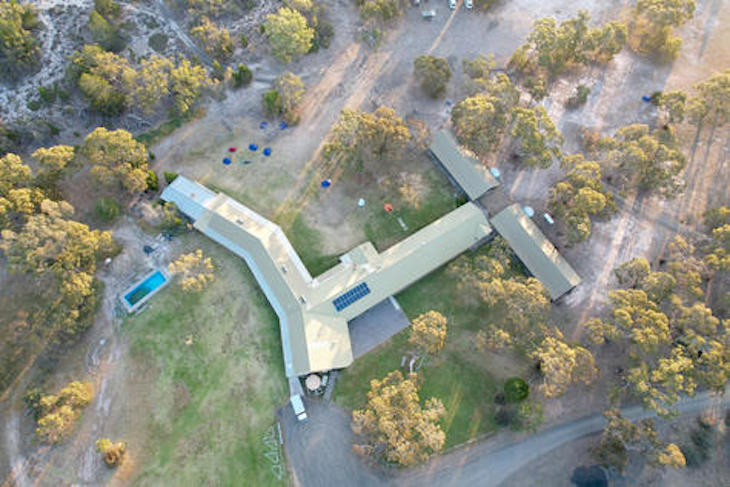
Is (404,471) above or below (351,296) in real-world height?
below

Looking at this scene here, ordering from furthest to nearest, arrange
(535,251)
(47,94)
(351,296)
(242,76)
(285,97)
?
(242,76) < (285,97) < (47,94) < (535,251) < (351,296)

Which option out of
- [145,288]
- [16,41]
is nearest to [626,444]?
[145,288]

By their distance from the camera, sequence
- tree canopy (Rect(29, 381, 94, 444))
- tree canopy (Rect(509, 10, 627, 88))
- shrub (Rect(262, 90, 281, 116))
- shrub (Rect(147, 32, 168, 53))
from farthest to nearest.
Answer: shrub (Rect(147, 32, 168, 53)) → tree canopy (Rect(509, 10, 627, 88)) → shrub (Rect(262, 90, 281, 116)) → tree canopy (Rect(29, 381, 94, 444))

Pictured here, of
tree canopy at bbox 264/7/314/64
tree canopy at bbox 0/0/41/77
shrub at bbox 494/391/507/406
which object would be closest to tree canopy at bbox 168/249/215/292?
tree canopy at bbox 264/7/314/64

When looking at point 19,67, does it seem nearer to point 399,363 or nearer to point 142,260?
point 142,260

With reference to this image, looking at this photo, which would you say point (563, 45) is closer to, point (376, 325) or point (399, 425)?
point (376, 325)

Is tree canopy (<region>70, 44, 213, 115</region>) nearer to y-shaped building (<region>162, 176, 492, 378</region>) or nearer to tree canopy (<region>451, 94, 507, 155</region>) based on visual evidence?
y-shaped building (<region>162, 176, 492, 378</region>)
